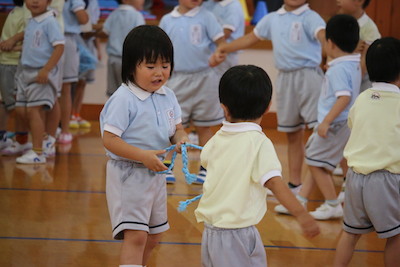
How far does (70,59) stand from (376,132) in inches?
126

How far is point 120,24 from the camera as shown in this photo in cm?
563

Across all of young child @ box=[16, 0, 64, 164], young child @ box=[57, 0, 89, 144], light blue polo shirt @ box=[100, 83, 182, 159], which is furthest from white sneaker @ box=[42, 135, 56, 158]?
light blue polo shirt @ box=[100, 83, 182, 159]

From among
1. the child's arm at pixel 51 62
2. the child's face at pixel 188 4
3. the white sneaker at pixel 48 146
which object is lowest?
the white sneaker at pixel 48 146

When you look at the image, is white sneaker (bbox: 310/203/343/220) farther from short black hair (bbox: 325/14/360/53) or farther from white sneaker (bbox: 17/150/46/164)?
→ white sneaker (bbox: 17/150/46/164)

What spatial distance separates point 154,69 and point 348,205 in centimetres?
97

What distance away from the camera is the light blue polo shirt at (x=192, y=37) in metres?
4.58

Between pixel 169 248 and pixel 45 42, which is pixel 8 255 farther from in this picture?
pixel 45 42

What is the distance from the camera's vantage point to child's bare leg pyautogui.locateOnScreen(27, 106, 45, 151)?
16.3 feet

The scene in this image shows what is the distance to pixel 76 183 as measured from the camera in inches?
176

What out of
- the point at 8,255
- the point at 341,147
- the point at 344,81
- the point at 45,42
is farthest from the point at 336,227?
the point at 45,42

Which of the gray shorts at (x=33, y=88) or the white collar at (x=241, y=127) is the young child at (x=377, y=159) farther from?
the gray shorts at (x=33, y=88)

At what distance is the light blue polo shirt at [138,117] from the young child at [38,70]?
237cm

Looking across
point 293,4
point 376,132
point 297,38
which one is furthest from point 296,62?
point 376,132

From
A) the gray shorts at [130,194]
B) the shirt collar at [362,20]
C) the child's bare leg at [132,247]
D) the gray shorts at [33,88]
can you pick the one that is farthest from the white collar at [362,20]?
the child's bare leg at [132,247]
